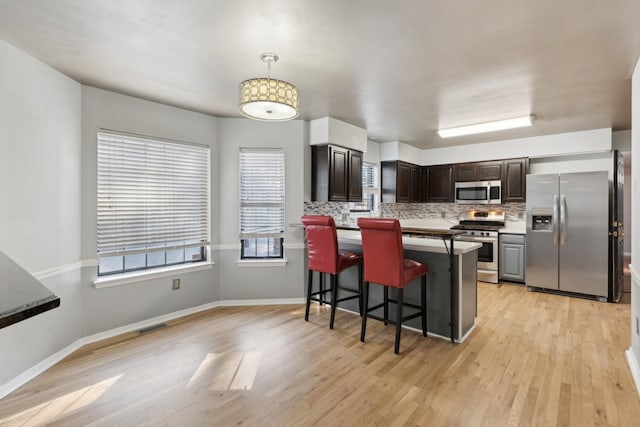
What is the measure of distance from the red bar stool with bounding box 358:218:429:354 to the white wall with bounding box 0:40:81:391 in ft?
8.75

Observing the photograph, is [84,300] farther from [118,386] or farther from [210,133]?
[210,133]

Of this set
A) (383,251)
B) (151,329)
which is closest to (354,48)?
(383,251)

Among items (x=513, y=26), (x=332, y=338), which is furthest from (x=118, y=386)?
(x=513, y=26)

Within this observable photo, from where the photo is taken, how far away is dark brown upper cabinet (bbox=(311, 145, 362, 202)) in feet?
14.0

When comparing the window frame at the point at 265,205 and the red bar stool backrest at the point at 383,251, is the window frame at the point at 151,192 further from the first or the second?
the red bar stool backrest at the point at 383,251

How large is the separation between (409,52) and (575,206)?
3829 millimetres

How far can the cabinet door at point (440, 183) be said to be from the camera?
20.2 ft

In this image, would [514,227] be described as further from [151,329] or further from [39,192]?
[39,192]

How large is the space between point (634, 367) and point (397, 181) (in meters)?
3.88

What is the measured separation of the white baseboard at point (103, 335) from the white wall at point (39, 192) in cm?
5

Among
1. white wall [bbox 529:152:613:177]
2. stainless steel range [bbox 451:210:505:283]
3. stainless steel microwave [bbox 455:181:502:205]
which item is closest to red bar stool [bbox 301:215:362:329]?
stainless steel range [bbox 451:210:505:283]

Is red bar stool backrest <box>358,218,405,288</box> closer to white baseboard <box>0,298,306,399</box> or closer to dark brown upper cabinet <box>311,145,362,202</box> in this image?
dark brown upper cabinet <box>311,145,362,202</box>

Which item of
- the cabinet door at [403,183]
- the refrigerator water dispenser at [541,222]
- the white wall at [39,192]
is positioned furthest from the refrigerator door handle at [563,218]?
the white wall at [39,192]

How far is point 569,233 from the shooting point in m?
4.58
